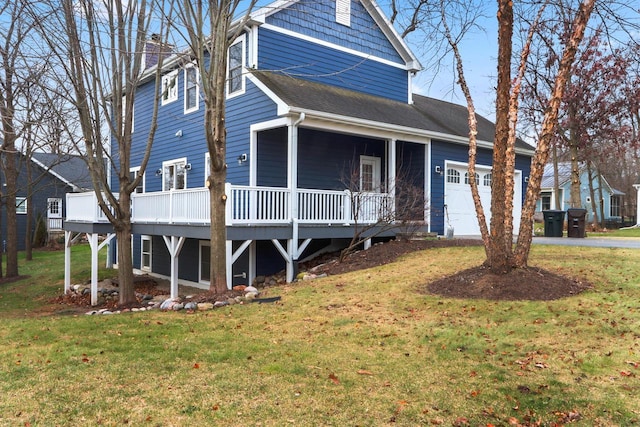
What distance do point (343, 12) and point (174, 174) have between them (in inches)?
293

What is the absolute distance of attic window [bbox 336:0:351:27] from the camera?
14758mm

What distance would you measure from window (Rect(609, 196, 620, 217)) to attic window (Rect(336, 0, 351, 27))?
35134 millimetres

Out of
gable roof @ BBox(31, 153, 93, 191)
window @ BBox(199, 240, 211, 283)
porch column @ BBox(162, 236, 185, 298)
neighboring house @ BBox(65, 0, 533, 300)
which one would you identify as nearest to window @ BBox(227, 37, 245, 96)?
neighboring house @ BBox(65, 0, 533, 300)

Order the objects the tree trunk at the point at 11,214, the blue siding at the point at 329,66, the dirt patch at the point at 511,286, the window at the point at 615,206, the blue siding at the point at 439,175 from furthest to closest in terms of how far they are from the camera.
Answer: the window at the point at 615,206
the tree trunk at the point at 11,214
the blue siding at the point at 439,175
the blue siding at the point at 329,66
the dirt patch at the point at 511,286

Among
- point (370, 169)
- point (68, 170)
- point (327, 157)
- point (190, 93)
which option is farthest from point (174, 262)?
point (68, 170)

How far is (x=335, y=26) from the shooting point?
1469 cm

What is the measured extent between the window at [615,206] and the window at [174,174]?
123 ft

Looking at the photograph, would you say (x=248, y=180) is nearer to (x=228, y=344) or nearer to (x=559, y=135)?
(x=228, y=344)

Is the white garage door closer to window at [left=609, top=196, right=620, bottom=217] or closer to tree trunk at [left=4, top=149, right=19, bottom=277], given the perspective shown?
tree trunk at [left=4, top=149, right=19, bottom=277]

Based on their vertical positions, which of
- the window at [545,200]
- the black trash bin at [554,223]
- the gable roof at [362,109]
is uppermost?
the gable roof at [362,109]

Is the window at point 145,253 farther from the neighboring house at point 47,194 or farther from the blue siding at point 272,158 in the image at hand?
the neighboring house at point 47,194

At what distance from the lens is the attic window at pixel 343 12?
14758mm

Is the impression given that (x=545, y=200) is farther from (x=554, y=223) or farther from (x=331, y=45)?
(x=331, y=45)

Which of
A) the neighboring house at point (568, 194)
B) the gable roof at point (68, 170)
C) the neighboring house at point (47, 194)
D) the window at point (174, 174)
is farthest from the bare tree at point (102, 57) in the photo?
the neighboring house at point (568, 194)
